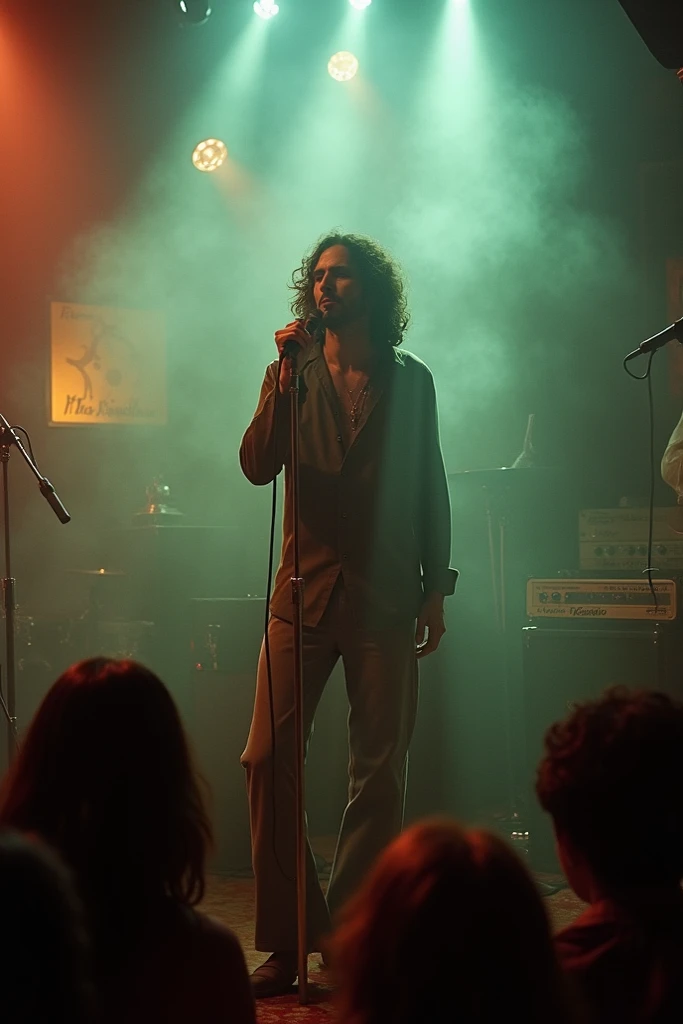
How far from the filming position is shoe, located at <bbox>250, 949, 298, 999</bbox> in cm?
264

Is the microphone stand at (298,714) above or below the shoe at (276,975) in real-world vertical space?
above

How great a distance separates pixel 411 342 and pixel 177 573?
1611 mm

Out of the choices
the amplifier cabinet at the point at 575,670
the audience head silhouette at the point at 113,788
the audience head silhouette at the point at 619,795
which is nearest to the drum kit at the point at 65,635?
the amplifier cabinet at the point at 575,670

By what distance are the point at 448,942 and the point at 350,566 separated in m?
2.05

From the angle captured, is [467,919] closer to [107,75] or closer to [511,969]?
[511,969]

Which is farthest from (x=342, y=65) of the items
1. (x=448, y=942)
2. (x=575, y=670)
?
(x=448, y=942)

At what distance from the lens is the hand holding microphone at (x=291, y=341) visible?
256cm

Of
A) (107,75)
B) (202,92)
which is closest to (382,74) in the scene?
(202,92)

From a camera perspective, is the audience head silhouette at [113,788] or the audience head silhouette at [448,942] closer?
the audience head silhouette at [448,942]

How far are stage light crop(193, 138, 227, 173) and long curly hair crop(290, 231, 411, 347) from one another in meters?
3.24

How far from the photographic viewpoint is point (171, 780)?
1.28m

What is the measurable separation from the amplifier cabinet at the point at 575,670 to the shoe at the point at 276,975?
1.33 metres

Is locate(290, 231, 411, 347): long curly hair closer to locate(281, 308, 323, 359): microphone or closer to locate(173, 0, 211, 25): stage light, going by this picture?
locate(281, 308, 323, 359): microphone

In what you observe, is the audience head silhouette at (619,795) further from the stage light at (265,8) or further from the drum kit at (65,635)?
the stage light at (265,8)
